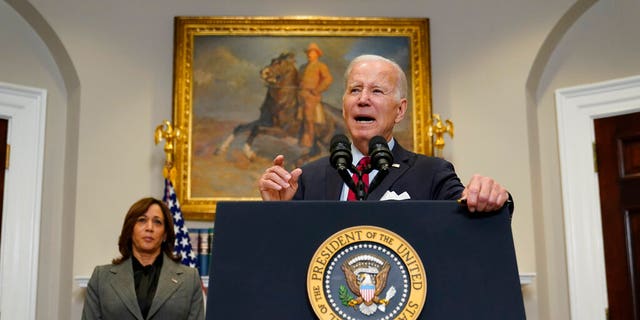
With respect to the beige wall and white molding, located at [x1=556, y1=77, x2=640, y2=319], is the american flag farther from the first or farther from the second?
white molding, located at [x1=556, y1=77, x2=640, y2=319]

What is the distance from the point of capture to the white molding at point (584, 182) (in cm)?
564

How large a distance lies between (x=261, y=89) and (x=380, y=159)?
440cm

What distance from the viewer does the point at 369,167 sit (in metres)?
1.99

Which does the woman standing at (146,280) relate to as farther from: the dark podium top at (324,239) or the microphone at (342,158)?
the dark podium top at (324,239)

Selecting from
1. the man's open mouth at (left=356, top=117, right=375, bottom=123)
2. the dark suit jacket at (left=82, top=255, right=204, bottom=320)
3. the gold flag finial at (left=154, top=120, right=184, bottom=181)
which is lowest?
the dark suit jacket at (left=82, top=255, right=204, bottom=320)

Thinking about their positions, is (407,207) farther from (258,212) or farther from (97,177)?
(97,177)

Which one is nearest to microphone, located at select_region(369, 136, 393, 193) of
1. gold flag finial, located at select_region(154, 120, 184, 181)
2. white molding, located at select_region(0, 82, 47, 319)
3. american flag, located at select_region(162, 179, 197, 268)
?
american flag, located at select_region(162, 179, 197, 268)

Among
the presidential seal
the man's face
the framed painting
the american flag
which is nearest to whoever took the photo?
the presidential seal

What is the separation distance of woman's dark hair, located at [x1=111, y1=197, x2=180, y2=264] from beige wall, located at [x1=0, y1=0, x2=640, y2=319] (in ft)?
3.38

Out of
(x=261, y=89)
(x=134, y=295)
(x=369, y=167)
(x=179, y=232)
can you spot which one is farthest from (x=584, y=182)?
(x=369, y=167)

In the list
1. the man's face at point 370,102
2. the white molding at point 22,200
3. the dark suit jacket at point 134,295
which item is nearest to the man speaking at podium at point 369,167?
the man's face at point 370,102

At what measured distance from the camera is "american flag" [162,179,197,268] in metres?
5.60

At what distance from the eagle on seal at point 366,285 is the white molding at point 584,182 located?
459 centimetres

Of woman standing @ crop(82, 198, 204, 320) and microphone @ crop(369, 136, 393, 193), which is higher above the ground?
microphone @ crop(369, 136, 393, 193)
